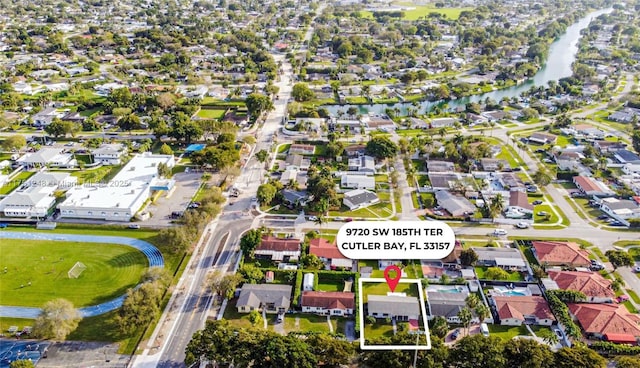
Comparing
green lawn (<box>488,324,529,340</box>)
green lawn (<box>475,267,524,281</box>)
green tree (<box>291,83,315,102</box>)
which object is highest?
green tree (<box>291,83,315,102</box>)

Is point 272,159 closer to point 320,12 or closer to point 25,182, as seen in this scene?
point 25,182

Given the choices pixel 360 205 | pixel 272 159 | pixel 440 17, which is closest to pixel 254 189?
pixel 272 159

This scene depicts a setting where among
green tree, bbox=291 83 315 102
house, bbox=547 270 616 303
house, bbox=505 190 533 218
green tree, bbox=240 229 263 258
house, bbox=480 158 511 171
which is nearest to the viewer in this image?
house, bbox=547 270 616 303

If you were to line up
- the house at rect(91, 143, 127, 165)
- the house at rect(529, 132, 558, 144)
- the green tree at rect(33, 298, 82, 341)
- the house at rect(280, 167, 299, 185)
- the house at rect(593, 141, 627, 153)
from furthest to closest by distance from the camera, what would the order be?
1. the house at rect(529, 132, 558, 144)
2. the house at rect(593, 141, 627, 153)
3. the house at rect(91, 143, 127, 165)
4. the house at rect(280, 167, 299, 185)
5. the green tree at rect(33, 298, 82, 341)

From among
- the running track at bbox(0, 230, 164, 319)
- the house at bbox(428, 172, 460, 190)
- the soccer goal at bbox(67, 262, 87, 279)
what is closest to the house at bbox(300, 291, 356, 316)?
the running track at bbox(0, 230, 164, 319)

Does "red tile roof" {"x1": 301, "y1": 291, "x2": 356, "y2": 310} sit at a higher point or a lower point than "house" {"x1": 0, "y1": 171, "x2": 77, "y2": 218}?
lower

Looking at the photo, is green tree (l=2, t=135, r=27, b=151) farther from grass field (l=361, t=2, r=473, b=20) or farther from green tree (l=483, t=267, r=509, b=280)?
grass field (l=361, t=2, r=473, b=20)

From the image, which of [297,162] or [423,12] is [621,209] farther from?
[423,12]

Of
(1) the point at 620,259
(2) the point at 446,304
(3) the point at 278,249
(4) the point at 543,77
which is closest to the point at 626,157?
(1) the point at 620,259
